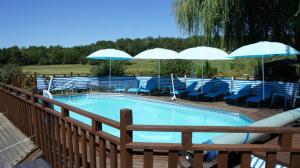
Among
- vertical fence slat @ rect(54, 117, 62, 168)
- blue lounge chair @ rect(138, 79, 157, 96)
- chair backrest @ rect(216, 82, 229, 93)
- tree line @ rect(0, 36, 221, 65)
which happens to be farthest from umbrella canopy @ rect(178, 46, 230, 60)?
tree line @ rect(0, 36, 221, 65)

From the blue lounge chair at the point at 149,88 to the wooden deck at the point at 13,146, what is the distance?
26.5ft

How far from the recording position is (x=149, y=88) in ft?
46.7

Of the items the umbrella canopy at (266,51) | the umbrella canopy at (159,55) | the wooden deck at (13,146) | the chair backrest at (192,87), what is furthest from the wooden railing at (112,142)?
the chair backrest at (192,87)

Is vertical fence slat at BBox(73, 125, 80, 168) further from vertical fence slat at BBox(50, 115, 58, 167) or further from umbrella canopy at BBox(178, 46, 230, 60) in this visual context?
umbrella canopy at BBox(178, 46, 230, 60)

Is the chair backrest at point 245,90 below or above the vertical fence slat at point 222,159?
below

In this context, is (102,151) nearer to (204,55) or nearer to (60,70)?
(204,55)

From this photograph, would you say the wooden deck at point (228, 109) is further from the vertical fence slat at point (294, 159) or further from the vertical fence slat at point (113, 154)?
the vertical fence slat at point (113, 154)

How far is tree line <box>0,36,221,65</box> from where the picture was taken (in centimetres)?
→ 3250

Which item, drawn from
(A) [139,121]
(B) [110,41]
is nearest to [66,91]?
(A) [139,121]

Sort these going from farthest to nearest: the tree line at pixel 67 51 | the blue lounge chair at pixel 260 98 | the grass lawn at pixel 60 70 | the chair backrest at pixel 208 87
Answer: the tree line at pixel 67 51, the grass lawn at pixel 60 70, the chair backrest at pixel 208 87, the blue lounge chair at pixel 260 98

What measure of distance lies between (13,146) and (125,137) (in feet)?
12.1

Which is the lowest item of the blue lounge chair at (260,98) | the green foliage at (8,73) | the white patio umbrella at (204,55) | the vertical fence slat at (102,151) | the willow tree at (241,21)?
the blue lounge chair at (260,98)

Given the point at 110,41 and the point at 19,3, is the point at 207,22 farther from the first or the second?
the point at 110,41

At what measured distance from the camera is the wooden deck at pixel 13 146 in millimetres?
4652
